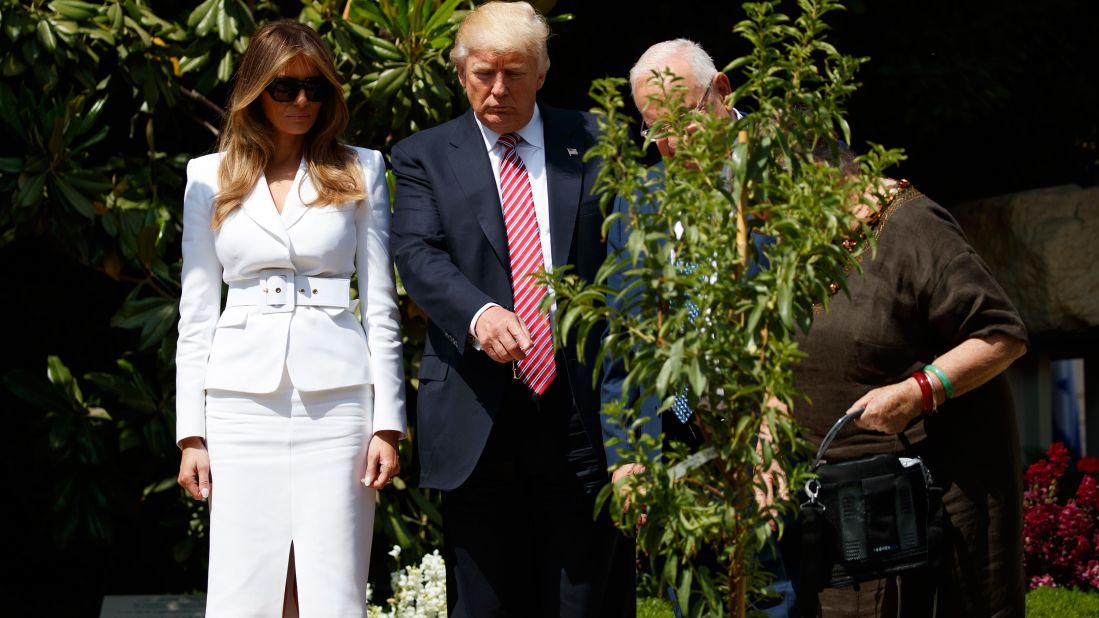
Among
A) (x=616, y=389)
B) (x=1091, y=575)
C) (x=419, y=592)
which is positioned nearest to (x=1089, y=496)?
(x=1091, y=575)

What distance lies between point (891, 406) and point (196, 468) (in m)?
1.69

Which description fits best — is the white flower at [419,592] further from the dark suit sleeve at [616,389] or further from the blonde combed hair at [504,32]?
the blonde combed hair at [504,32]

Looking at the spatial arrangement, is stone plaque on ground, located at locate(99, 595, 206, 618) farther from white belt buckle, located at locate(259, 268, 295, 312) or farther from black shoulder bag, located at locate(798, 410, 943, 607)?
black shoulder bag, located at locate(798, 410, 943, 607)

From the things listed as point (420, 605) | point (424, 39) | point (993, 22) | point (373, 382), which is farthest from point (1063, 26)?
point (373, 382)

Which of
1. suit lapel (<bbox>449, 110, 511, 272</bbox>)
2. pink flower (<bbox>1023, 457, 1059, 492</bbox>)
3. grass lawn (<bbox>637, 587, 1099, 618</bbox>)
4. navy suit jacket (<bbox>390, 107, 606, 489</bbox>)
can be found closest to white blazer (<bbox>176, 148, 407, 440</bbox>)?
navy suit jacket (<bbox>390, 107, 606, 489</bbox>)

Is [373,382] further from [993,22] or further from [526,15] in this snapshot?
[993,22]

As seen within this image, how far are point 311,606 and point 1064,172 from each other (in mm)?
6273

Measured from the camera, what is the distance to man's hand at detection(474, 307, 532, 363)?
313 cm

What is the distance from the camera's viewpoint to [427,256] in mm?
3441

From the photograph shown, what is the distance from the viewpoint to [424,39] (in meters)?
5.43

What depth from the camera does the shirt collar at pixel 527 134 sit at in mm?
3602

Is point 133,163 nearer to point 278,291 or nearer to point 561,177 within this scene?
point 278,291

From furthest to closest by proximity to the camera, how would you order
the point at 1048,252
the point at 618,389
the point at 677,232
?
1. the point at 1048,252
2. the point at 618,389
3. the point at 677,232

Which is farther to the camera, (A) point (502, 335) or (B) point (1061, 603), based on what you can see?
(B) point (1061, 603)
